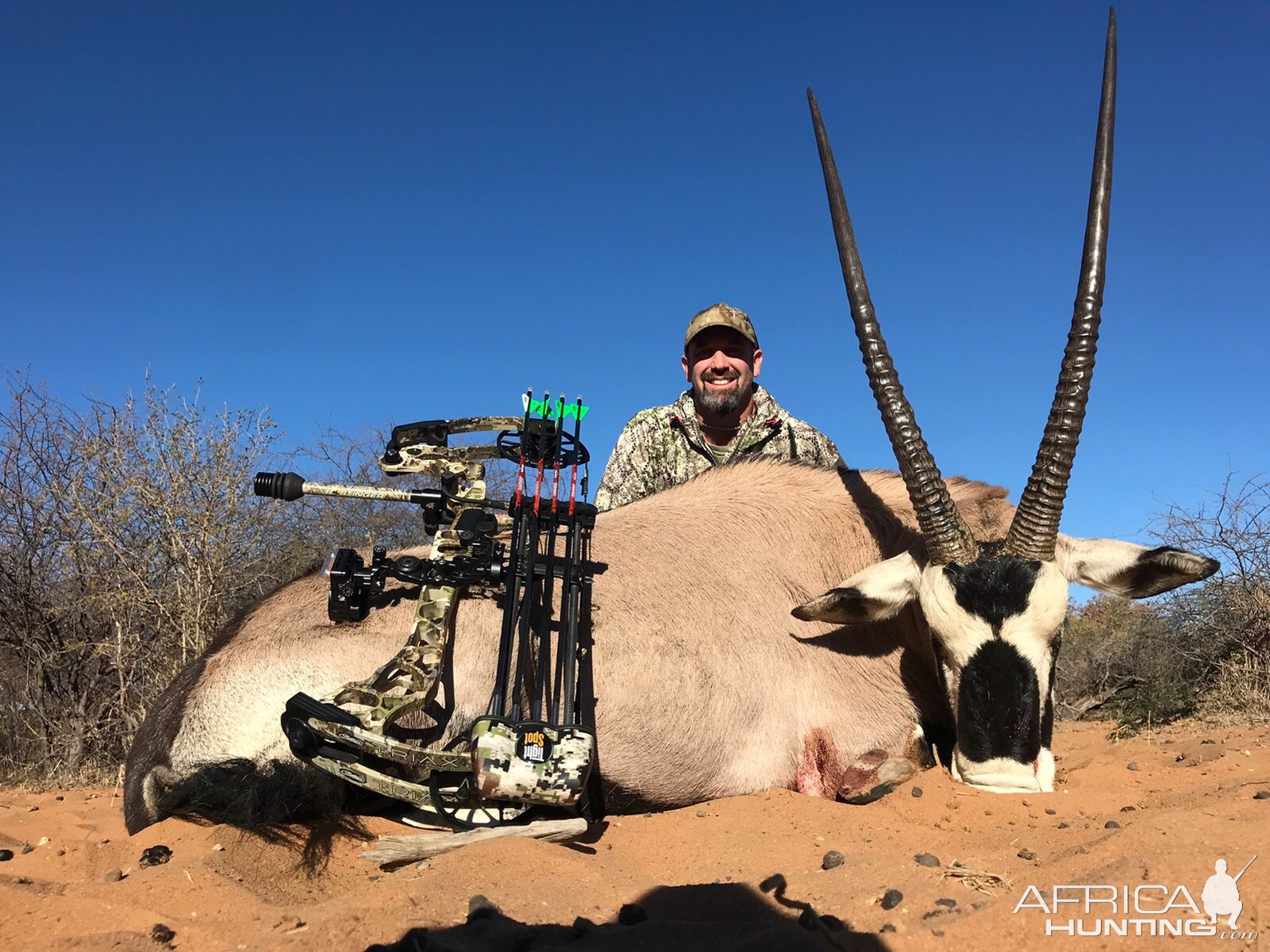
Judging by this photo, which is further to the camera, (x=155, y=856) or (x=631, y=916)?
(x=155, y=856)

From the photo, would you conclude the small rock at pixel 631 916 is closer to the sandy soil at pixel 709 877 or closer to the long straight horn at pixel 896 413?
the sandy soil at pixel 709 877

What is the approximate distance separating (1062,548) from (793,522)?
4.66ft

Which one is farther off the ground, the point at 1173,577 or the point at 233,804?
the point at 1173,577

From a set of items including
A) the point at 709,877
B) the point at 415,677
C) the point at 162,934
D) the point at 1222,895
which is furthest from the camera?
the point at 415,677

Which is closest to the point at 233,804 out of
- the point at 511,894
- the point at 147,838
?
the point at 147,838

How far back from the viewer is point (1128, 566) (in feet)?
14.5

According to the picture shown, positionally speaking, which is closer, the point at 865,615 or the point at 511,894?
the point at 511,894

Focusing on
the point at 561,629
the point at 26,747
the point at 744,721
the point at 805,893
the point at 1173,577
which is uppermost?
the point at 1173,577

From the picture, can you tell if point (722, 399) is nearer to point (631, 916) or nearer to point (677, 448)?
point (677, 448)

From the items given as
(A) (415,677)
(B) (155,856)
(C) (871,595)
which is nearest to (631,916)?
(A) (415,677)

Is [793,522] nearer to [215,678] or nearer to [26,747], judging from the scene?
[215,678]

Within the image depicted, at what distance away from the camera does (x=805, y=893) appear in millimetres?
2787

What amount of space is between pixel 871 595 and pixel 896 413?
3.24 feet

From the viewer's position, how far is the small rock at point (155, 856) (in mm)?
3293
